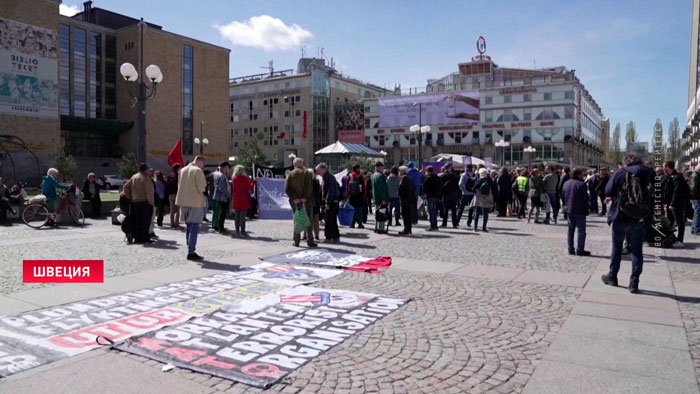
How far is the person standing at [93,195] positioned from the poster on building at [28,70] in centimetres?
4079

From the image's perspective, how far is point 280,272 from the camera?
808 cm

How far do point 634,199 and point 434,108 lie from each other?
240 feet

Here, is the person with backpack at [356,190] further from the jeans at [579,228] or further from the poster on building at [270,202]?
the jeans at [579,228]

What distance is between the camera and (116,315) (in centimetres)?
552

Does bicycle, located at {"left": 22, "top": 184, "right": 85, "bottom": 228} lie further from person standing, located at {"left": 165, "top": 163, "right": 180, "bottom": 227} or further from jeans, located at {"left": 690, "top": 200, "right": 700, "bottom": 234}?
jeans, located at {"left": 690, "top": 200, "right": 700, "bottom": 234}

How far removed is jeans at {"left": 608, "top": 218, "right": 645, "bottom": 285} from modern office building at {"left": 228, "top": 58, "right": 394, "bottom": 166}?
8110cm

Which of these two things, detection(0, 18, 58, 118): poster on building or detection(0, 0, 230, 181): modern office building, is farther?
detection(0, 0, 230, 181): modern office building

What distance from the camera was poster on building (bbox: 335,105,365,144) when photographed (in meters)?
88.4

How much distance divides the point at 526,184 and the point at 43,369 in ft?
55.7

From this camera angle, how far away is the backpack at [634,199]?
6.62 metres

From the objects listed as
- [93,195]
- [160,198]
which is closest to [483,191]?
[160,198]

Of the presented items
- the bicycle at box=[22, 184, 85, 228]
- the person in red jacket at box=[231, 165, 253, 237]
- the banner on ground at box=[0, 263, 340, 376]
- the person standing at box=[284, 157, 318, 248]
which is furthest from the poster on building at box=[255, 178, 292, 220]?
the banner on ground at box=[0, 263, 340, 376]

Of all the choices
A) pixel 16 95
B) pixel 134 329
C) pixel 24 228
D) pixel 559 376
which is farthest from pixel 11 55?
pixel 559 376

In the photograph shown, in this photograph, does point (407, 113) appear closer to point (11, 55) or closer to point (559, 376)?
point (11, 55)
